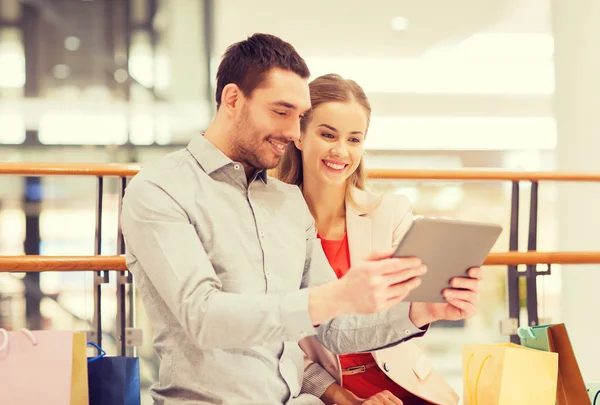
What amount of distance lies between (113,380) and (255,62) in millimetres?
847

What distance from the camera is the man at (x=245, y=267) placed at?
4.20 feet

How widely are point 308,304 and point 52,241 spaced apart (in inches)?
175

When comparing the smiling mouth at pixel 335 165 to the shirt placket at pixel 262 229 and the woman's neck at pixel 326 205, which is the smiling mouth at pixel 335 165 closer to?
the woman's neck at pixel 326 205

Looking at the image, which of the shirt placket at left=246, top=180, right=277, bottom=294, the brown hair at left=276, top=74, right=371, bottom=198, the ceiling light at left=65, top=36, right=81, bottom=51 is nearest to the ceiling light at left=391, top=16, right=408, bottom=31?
the ceiling light at left=65, top=36, right=81, bottom=51

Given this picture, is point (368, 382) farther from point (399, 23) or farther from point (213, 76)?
point (399, 23)

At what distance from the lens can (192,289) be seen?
131 centimetres

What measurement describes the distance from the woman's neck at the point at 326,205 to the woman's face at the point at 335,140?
0.04m

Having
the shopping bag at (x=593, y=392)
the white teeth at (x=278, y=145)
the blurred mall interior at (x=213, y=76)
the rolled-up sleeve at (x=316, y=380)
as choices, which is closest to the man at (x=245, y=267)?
the white teeth at (x=278, y=145)

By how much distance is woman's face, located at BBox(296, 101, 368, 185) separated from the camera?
2.07 metres

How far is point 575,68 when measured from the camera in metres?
4.67

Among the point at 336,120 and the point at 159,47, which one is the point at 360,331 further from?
the point at 159,47

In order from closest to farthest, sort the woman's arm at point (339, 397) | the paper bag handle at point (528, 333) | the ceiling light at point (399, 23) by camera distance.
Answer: the woman's arm at point (339, 397) < the paper bag handle at point (528, 333) < the ceiling light at point (399, 23)

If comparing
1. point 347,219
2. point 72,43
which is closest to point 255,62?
point 347,219

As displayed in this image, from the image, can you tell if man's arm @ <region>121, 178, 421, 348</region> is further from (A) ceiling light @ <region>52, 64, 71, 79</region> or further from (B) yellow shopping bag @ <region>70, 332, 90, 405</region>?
(A) ceiling light @ <region>52, 64, 71, 79</region>
